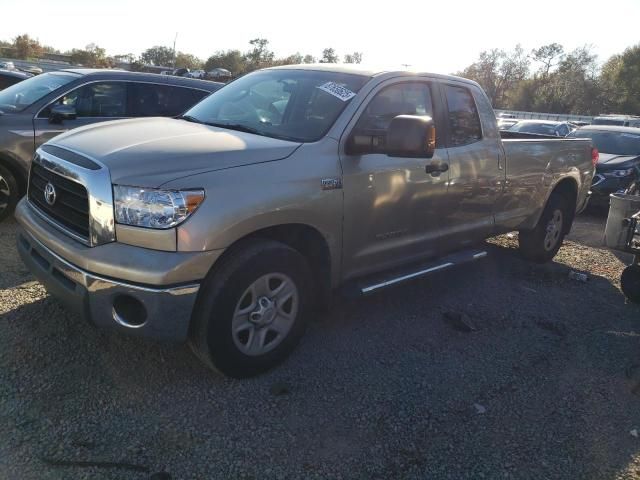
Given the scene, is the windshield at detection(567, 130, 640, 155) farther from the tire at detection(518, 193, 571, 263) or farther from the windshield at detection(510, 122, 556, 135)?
the windshield at detection(510, 122, 556, 135)

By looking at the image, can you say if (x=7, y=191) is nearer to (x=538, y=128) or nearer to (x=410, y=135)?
(x=410, y=135)

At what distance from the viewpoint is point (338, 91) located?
12.6 feet

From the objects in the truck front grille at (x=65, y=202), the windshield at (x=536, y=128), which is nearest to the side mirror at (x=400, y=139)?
the truck front grille at (x=65, y=202)

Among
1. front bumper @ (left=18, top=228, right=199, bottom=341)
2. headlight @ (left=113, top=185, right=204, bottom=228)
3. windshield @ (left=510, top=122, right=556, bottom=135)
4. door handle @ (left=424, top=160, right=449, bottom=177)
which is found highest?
door handle @ (left=424, top=160, right=449, bottom=177)

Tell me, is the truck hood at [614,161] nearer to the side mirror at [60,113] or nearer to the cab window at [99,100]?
the cab window at [99,100]

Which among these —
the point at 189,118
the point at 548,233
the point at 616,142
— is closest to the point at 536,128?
the point at 616,142

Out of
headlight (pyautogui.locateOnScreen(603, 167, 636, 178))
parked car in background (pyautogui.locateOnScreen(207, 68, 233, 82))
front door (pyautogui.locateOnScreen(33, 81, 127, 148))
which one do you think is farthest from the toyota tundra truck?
parked car in background (pyautogui.locateOnScreen(207, 68, 233, 82))

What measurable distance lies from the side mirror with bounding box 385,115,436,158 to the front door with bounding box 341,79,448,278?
0.15 metres

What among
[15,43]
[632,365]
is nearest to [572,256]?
[632,365]

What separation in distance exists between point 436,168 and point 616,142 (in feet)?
29.1

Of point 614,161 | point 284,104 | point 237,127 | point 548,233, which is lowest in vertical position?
point 548,233

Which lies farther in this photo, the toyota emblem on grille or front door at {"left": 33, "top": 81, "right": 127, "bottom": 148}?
front door at {"left": 33, "top": 81, "right": 127, "bottom": 148}

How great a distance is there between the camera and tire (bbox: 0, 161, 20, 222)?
18.9ft

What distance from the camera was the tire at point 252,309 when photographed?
9.87 ft
